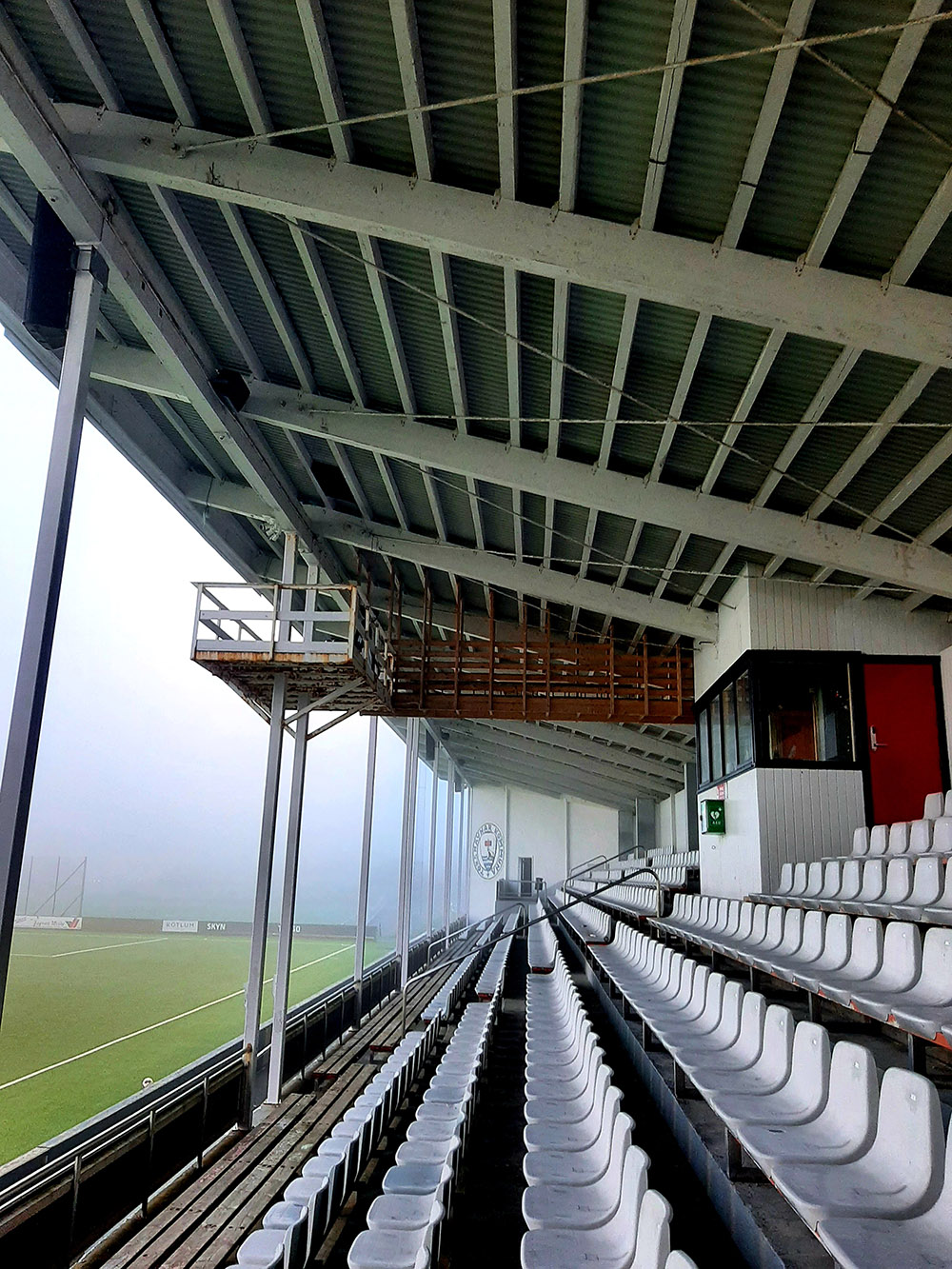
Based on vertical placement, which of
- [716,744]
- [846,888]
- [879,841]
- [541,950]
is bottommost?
[541,950]

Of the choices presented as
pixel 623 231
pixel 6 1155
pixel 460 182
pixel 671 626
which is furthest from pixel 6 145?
pixel 6 1155

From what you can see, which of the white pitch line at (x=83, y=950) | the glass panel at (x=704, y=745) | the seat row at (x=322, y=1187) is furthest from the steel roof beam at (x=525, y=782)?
the seat row at (x=322, y=1187)

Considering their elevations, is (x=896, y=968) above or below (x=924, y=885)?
below

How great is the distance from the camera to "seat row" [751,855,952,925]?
17.4 ft

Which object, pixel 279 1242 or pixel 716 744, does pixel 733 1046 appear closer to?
pixel 279 1242

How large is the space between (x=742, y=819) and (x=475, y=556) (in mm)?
5056

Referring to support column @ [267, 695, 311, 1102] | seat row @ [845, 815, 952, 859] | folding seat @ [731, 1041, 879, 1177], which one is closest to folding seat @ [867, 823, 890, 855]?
seat row @ [845, 815, 952, 859]

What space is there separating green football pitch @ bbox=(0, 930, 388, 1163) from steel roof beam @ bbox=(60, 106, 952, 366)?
1126cm

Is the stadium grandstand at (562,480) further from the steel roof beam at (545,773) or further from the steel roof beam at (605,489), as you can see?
the steel roof beam at (545,773)

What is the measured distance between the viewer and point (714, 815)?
38.1 ft

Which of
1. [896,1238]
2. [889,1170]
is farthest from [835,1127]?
[896,1238]

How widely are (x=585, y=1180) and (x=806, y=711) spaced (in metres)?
7.80

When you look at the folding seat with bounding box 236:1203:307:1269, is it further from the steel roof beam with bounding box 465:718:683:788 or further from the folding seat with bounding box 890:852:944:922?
the steel roof beam with bounding box 465:718:683:788

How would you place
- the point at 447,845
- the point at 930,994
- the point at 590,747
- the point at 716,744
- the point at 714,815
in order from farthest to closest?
1. the point at 447,845
2. the point at 590,747
3. the point at 716,744
4. the point at 714,815
5. the point at 930,994
